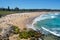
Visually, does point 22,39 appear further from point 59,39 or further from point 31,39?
point 59,39

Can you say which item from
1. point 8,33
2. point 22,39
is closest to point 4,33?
point 8,33

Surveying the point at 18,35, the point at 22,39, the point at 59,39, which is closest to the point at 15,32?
the point at 18,35

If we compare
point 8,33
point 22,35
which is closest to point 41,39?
point 22,35

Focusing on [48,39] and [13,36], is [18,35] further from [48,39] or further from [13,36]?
[48,39]

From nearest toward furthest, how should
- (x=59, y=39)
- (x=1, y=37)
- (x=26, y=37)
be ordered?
1. (x=1, y=37)
2. (x=26, y=37)
3. (x=59, y=39)

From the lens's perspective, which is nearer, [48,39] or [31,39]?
[31,39]

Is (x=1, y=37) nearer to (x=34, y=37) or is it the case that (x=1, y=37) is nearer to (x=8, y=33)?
(x=8, y=33)

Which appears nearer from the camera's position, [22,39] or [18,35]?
[22,39]

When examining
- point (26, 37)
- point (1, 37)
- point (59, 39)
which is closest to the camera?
point (1, 37)
